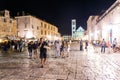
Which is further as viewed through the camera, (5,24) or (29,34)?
(29,34)

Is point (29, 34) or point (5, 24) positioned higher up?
point (5, 24)

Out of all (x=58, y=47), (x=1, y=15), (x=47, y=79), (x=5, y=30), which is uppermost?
(x=1, y=15)

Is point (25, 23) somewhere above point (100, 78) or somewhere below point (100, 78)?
above

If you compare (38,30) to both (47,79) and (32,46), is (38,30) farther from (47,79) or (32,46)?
(47,79)

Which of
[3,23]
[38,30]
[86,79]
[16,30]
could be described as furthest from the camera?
[38,30]

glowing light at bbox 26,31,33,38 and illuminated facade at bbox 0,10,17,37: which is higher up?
illuminated facade at bbox 0,10,17,37

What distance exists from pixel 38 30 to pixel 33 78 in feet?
176

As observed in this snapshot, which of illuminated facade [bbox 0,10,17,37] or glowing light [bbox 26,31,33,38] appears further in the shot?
glowing light [bbox 26,31,33,38]

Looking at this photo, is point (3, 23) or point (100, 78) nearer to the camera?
point (100, 78)

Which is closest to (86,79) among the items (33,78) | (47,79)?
(47,79)

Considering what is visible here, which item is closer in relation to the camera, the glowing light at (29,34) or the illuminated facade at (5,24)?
the illuminated facade at (5,24)

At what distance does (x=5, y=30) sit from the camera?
4456 cm

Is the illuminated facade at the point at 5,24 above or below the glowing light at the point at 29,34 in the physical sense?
above

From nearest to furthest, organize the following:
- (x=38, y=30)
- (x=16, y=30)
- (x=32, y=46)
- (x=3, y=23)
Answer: (x=32, y=46)
(x=3, y=23)
(x=16, y=30)
(x=38, y=30)
